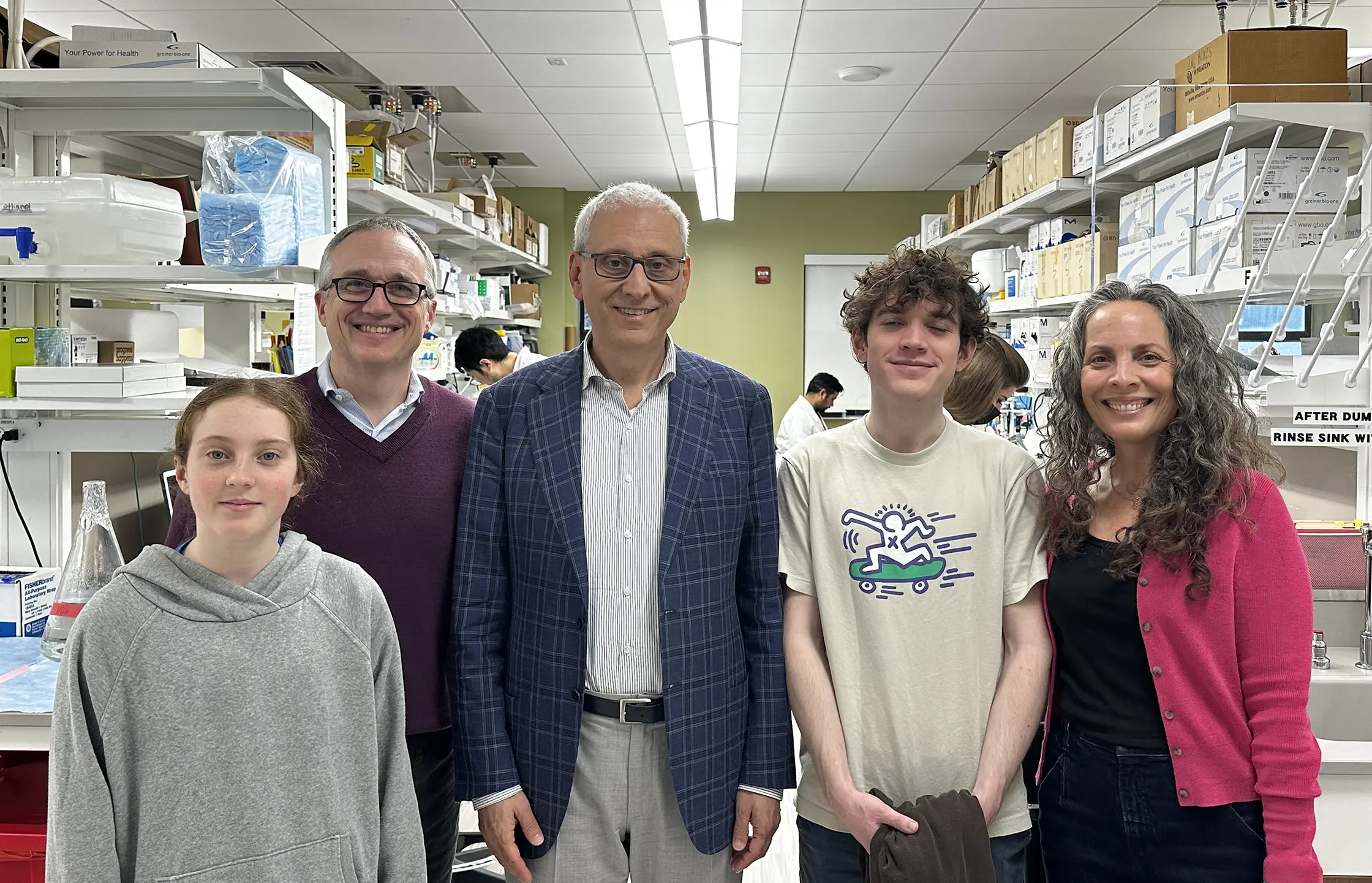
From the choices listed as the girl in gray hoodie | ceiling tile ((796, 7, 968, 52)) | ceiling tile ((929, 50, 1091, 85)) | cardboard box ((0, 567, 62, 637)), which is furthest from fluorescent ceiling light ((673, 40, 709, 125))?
the girl in gray hoodie

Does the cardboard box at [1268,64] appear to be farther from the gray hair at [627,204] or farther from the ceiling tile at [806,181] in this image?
the ceiling tile at [806,181]

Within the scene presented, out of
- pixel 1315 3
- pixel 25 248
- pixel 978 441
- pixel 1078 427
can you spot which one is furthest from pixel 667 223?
pixel 1315 3

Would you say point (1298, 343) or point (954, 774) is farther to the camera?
point (1298, 343)

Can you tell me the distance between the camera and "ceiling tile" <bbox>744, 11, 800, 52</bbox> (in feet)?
15.3

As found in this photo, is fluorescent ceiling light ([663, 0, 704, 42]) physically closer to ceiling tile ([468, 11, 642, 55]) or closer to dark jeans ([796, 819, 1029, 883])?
ceiling tile ([468, 11, 642, 55])

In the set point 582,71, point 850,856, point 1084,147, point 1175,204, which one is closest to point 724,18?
point 1084,147

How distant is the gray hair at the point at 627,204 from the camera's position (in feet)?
5.44

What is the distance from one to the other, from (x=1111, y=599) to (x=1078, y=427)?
0.31 m

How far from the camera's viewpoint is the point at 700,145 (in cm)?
601

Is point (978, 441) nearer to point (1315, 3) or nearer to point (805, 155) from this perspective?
point (1315, 3)

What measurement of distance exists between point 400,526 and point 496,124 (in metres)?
5.64

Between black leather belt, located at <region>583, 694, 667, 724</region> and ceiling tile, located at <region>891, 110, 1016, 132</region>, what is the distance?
221 inches

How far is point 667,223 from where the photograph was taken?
1.66 m

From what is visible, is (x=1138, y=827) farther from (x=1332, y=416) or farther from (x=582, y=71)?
(x=582, y=71)
